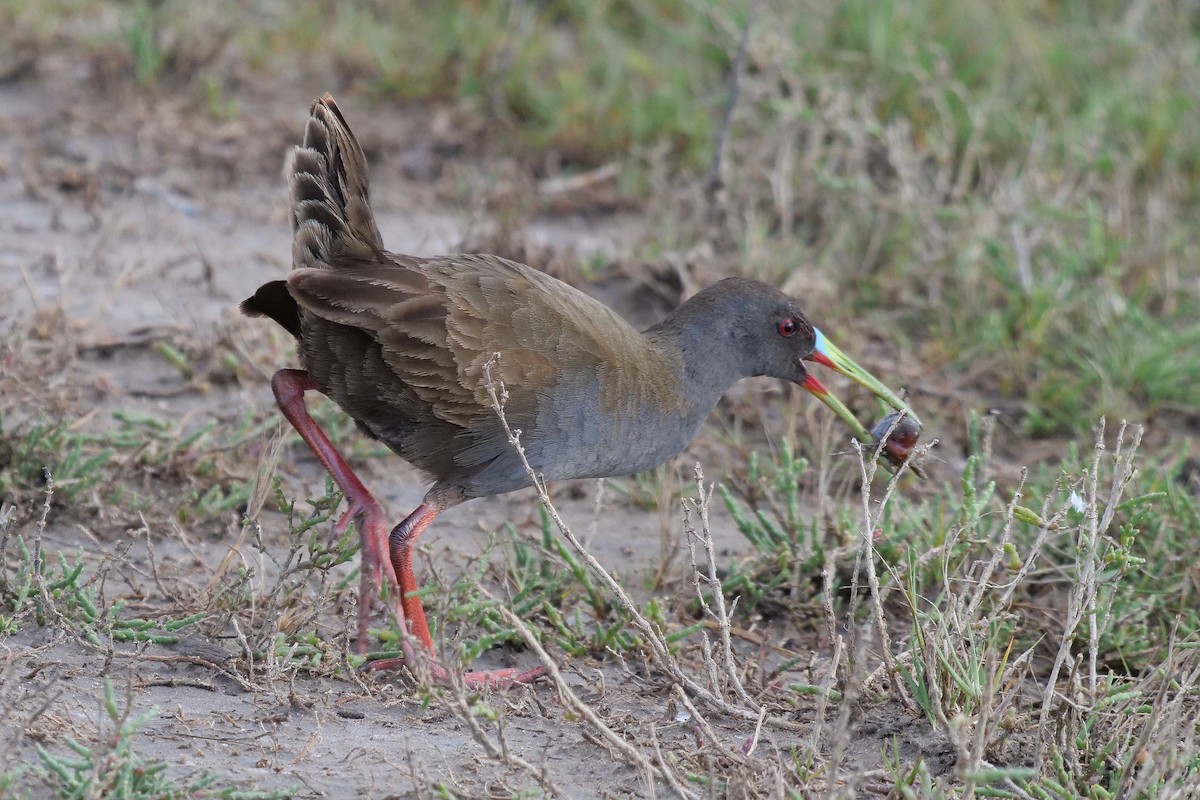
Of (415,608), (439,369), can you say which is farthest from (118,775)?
(439,369)

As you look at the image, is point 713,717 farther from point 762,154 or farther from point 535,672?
point 762,154

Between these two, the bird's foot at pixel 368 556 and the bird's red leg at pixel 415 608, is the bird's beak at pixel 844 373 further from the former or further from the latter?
the bird's foot at pixel 368 556

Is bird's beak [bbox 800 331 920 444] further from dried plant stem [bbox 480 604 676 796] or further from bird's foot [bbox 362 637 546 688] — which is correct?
dried plant stem [bbox 480 604 676 796]

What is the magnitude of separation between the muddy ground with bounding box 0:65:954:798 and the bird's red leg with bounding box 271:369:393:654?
195 mm

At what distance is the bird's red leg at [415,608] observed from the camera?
3.54 metres

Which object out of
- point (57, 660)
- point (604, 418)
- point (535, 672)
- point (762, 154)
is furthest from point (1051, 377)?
point (57, 660)

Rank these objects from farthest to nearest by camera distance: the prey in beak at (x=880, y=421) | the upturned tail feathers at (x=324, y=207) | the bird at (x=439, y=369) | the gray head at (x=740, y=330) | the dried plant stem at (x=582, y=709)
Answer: the gray head at (x=740, y=330) → the prey in beak at (x=880, y=421) → the upturned tail feathers at (x=324, y=207) → the bird at (x=439, y=369) → the dried plant stem at (x=582, y=709)

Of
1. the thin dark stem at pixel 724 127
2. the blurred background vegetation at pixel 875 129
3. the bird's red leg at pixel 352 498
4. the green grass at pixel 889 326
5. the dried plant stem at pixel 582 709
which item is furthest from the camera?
the thin dark stem at pixel 724 127

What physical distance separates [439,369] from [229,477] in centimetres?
110

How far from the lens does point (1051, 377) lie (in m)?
5.45

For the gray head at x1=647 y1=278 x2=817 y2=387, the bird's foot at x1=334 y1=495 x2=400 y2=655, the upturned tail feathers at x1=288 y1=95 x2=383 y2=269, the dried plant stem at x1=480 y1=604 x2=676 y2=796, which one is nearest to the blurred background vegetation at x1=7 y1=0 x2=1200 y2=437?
the gray head at x1=647 y1=278 x2=817 y2=387

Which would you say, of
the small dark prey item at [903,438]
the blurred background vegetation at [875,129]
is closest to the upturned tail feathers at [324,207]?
the small dark prey item at [903,438]

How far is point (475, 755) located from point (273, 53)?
4.80 metres

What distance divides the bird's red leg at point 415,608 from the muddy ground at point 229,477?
0.06m
